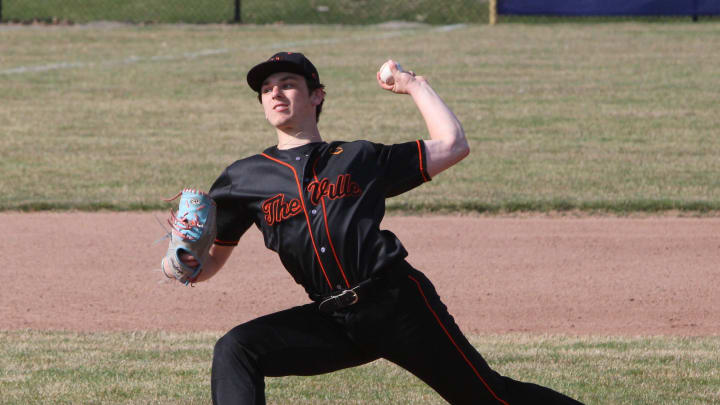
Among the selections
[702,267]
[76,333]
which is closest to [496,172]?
[702,267]

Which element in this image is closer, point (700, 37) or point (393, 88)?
point (393, 88)

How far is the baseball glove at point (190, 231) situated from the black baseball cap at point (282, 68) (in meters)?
0.46

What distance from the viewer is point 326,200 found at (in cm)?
363

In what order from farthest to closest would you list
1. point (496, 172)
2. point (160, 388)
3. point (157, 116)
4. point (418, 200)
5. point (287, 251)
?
point (157, 116)
point (496, 172)
point (418, 200)
point (160, 388)
point (287, 251)

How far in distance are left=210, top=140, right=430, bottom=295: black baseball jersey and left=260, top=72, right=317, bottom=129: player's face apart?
0.35 feet

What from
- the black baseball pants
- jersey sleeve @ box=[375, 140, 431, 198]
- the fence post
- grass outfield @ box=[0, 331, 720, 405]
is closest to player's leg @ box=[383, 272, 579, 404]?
the black baseball pants

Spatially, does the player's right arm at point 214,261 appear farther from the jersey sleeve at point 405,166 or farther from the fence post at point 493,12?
the fence post at point 493,12

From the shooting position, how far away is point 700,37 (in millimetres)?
22109

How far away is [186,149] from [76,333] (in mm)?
6316

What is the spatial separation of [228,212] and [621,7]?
22198mm

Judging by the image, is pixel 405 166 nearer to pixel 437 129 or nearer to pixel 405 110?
pixel 437 129

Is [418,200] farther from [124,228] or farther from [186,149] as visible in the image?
[186,149]

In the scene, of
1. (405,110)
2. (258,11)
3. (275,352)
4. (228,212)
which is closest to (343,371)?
(228,212)

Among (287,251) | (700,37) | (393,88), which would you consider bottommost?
(700,37)
